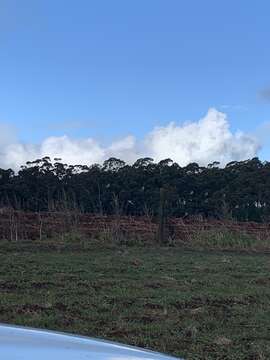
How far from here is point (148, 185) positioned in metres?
28.8

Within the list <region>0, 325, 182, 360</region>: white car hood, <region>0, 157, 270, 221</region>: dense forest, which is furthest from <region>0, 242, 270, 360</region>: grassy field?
<region>0, 157, 270, 221</region>: dense forest

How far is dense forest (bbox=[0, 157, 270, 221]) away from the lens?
25.5m

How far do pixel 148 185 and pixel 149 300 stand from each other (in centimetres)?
2180

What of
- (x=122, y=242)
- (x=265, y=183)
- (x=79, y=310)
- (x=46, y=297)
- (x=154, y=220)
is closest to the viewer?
(x=79, y=310)

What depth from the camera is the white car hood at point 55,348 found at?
187cm

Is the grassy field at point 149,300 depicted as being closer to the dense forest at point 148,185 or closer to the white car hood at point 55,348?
the white car hood at point 55,348

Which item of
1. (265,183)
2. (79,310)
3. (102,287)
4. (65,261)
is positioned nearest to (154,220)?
(65,261)

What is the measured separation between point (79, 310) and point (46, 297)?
79 cm

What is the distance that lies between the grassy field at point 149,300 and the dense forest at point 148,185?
12.8 m

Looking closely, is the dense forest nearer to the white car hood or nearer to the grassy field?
the grassy field

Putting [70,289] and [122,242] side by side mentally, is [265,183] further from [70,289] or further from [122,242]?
[70,289]

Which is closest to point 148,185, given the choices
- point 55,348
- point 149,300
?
point 149,300

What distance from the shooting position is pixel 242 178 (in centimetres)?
3023

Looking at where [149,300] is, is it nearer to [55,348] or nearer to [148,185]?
[55,348]
